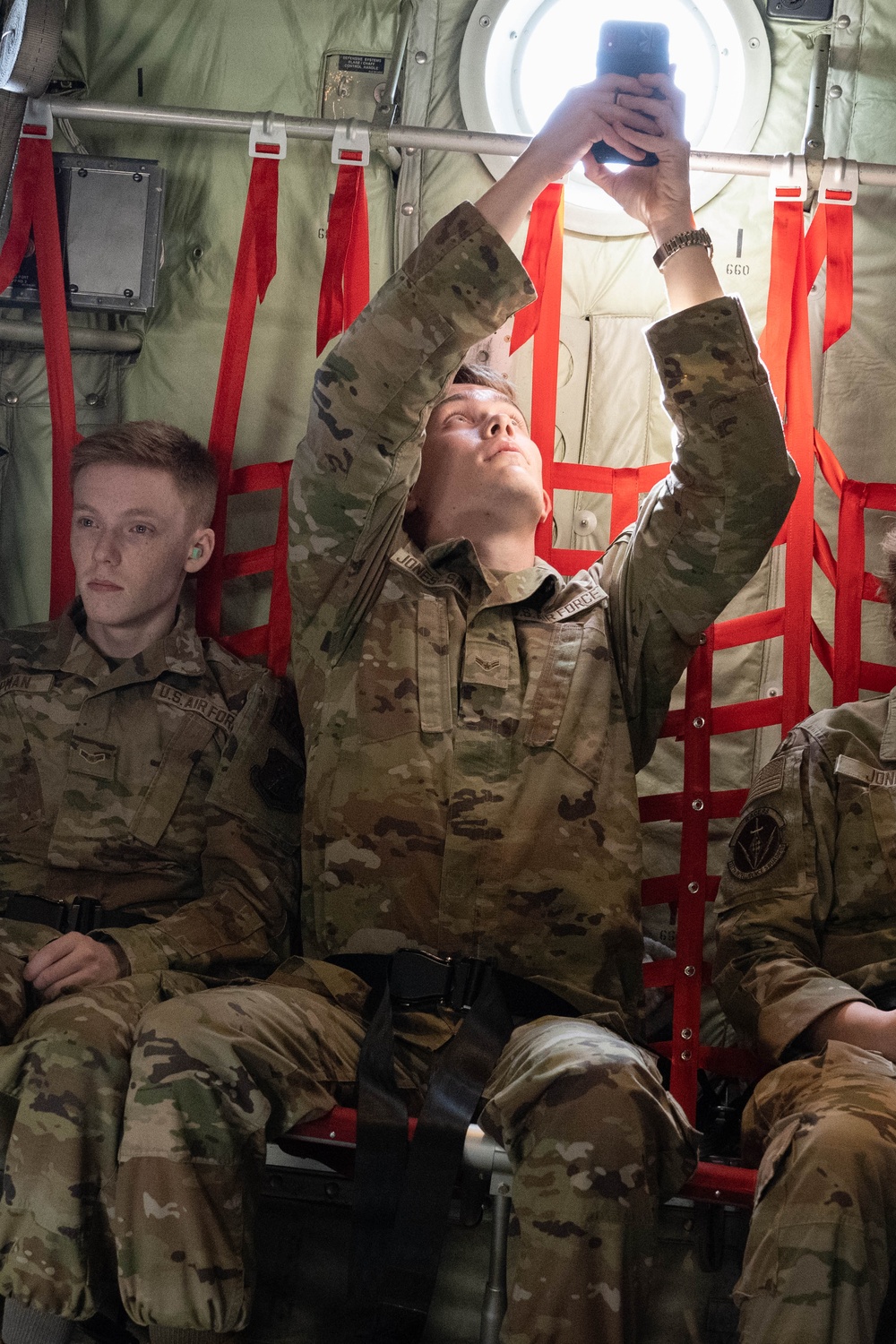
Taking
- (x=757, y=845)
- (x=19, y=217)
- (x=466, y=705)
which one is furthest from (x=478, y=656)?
(x=19, y=217)

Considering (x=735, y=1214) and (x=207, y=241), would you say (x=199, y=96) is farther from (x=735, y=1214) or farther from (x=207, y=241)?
(x=735, y=1214)

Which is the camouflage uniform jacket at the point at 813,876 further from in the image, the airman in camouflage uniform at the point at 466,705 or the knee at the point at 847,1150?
the knee at the point at 847,1150

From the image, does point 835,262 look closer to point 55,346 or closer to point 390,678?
point 390,678

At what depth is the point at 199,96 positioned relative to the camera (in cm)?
325

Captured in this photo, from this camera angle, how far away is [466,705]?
2.44 m

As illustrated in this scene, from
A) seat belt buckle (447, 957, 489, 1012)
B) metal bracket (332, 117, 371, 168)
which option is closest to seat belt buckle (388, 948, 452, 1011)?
seat belt buckle (447, 957, 489, 1012)

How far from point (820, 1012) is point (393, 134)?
195 centimetres

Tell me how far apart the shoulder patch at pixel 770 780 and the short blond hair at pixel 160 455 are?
1294mm

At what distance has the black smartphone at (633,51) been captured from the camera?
2.41m

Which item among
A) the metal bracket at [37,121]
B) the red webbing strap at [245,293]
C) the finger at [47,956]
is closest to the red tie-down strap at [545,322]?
the red webbing strap at [245,293]

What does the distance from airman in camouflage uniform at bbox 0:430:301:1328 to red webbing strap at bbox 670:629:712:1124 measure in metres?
0.74

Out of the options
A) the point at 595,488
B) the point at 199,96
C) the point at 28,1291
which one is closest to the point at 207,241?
the point at 199,96

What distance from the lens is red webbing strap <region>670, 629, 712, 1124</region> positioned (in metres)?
2.51

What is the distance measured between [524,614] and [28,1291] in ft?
4.55
